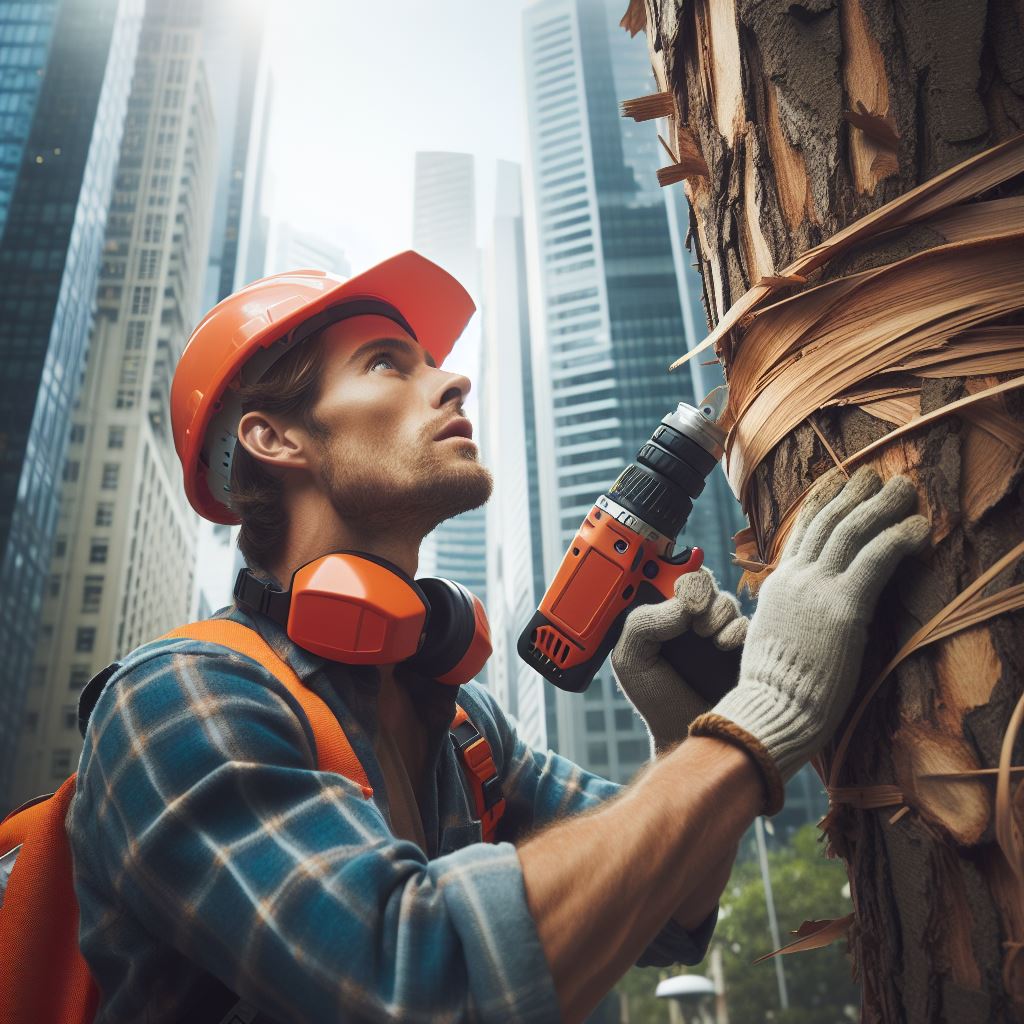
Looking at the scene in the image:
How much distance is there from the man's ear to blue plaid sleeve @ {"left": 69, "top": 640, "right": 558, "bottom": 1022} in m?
0.90

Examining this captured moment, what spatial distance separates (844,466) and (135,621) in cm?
6779

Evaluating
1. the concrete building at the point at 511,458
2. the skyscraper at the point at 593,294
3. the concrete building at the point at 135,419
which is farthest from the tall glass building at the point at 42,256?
the skyscraper at the point at 593,294

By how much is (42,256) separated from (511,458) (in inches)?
1831

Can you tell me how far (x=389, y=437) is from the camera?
2.29m

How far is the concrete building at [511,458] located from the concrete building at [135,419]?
1110 inches

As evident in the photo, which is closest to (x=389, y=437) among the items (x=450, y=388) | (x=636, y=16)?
(x=450, y=388)

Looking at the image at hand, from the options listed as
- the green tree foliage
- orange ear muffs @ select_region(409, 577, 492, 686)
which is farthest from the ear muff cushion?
the green tree foliage

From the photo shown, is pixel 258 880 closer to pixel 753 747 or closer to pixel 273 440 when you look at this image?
pixel 753 747

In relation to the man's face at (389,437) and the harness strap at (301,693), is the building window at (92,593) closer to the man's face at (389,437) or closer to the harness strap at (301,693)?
the man's face at (389,437)

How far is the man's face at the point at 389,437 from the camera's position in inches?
88.0

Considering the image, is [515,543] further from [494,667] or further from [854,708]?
[854,708]

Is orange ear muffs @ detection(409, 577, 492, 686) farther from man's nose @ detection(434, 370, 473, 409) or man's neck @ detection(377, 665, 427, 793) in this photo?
man's nose @ detection(434, 370, 473, 409)

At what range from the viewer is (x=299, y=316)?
2.33 metres

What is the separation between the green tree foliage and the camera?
31312 mm
